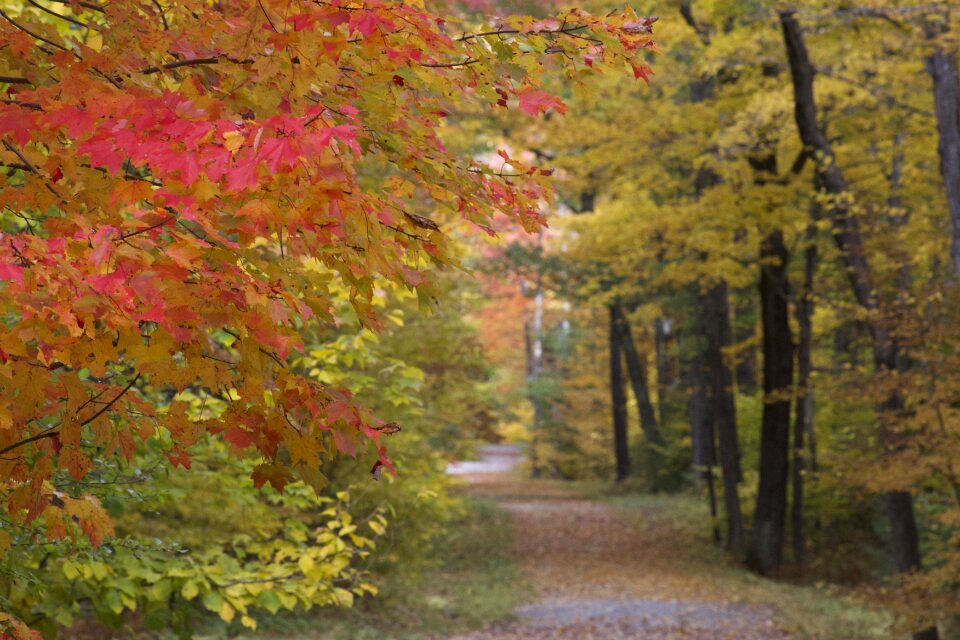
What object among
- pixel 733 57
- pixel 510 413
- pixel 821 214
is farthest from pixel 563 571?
pixel 510 413

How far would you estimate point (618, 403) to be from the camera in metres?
30.1

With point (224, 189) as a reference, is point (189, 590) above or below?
below

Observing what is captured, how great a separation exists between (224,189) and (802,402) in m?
16.7

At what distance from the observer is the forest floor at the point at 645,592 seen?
459 inches

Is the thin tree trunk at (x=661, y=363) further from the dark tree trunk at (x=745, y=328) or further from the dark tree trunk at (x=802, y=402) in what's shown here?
the dark tree trunk at (x=802, y=402)

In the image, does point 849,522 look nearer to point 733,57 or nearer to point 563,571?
point 563,571

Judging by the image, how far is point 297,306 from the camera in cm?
247

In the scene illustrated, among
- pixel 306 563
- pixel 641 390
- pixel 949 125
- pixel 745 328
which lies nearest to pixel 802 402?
pixel 745 328

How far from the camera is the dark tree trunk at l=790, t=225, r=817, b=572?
15617 millimetres

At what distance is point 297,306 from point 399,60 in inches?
32.2

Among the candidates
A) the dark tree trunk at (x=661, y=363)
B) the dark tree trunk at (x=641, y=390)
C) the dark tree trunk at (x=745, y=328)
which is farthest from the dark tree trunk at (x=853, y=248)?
the dark tree trunk at (x=661, y=363)

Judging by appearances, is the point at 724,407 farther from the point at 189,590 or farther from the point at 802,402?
the point at 189,590

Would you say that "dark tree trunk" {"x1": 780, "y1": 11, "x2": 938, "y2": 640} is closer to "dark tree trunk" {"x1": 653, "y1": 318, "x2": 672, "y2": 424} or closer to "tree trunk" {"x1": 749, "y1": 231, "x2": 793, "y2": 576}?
"tree trunk" {"x1": 749, "y1": 231, "x2": 793, "y2": 576}

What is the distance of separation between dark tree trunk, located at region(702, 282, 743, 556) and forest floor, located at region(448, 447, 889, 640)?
0.67m
